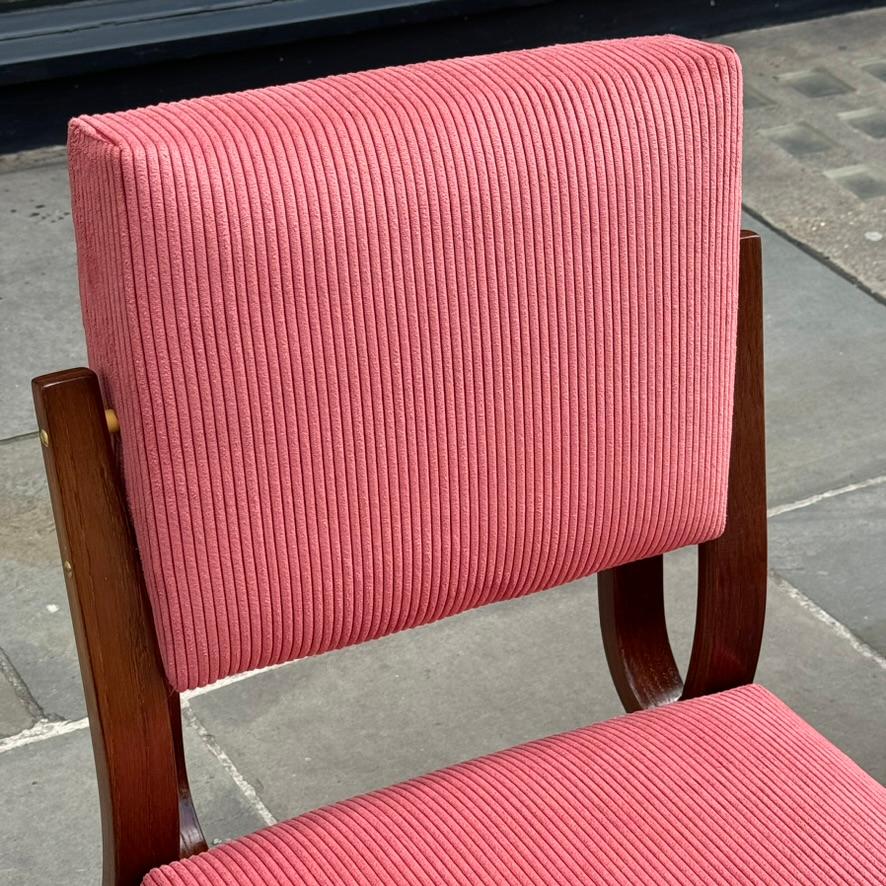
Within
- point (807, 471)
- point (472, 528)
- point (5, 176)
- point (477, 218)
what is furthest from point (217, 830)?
point (5, 176)

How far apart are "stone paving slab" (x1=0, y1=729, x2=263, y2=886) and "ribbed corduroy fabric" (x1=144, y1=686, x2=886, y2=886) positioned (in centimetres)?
68

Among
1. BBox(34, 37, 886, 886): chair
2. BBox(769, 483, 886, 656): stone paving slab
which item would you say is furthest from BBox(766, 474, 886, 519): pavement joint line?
BBox(34, 37, 886, 886): chair

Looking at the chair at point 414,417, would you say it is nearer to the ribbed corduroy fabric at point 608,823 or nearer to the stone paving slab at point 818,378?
the ribbed corduroy fabric at point 608,823

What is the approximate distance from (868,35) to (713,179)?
3.41 metres

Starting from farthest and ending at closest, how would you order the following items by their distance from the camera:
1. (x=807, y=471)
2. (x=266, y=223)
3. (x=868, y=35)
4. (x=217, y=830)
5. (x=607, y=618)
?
(x=868, y=35) < (x=807, y=471) < (x=217, y=830) < (x=607, y=618) < (x=266, y=223)

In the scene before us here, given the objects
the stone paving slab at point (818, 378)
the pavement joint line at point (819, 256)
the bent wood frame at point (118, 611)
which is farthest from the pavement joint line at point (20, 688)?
the pavement joint line at point (819, 256)

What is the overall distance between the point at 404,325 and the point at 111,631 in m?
0.29

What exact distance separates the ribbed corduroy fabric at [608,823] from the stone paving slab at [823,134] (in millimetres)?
2014

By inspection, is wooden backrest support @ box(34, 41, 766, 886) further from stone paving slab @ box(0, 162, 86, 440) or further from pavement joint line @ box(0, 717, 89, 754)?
stone paving slab @ box(0, 162, 86, 440)

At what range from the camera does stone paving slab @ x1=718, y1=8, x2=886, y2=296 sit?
3.20m

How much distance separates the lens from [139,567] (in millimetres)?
1026

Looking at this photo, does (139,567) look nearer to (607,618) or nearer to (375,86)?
(375,86)

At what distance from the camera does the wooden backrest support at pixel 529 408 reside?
979 millimetres

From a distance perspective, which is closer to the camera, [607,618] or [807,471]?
[607,618]
